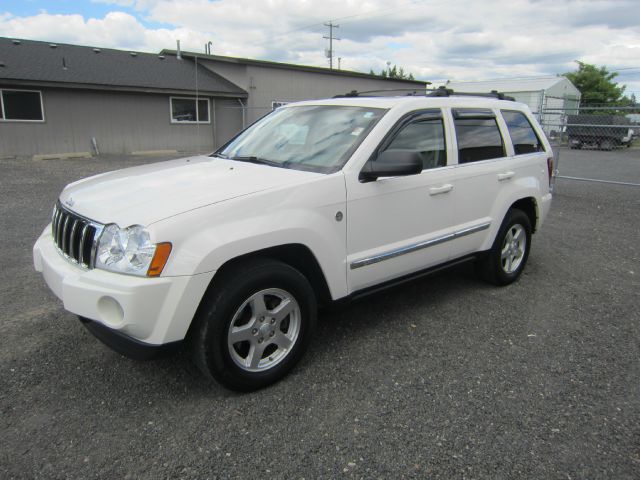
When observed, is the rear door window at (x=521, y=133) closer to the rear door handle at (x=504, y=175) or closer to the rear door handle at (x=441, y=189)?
the rear door handle at (x=504, y=175)

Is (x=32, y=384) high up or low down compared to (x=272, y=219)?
down

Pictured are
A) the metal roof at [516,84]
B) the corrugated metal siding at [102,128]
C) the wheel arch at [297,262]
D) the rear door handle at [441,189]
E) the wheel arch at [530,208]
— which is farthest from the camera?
the metal roof at [516,84]

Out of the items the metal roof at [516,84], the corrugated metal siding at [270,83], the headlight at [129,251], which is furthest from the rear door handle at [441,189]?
the metal roof at [516,84]

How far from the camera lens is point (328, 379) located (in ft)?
10.4

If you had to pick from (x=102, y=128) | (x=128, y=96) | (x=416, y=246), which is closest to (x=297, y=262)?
(x=416, y=246)

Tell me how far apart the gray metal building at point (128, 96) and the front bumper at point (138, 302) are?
16.8 m

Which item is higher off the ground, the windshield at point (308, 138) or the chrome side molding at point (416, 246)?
the windshield at point (308, 138)

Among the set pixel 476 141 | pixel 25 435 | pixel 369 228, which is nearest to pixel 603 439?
pixel 369 228

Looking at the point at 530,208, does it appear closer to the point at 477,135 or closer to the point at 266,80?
the point at 477,135

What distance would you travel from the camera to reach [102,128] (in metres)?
18.7

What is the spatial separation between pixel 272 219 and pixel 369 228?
2.68 feet

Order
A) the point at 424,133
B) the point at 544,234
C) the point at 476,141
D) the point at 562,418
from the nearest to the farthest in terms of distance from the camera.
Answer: the point at 562,418
the point at 424,133
the point at 476,141
the point at 544,234

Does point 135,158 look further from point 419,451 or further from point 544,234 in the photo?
point 419,451

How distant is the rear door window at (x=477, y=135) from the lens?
163 inches
